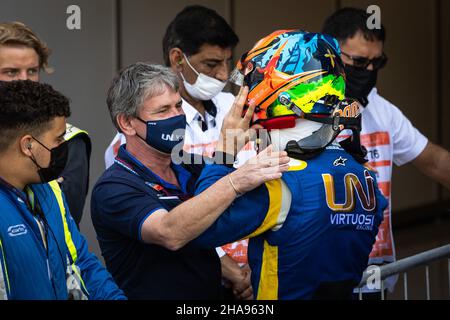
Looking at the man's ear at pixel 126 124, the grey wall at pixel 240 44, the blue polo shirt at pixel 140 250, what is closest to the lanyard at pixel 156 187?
the blue polo shirt at pixel 140 250

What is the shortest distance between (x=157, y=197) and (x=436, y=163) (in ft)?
5.91

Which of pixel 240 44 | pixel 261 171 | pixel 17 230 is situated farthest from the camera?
pixel 240 44

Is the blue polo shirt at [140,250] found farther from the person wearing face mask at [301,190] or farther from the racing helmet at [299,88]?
the racing helmet at [299,88]

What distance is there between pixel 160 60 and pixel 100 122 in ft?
1.89

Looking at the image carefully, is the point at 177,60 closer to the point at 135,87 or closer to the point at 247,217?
the point at 135,87

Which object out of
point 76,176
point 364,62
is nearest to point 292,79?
point 76,176

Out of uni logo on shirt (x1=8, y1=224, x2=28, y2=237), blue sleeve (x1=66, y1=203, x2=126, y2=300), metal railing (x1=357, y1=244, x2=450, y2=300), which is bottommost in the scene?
metal railing (x1=357, y1=244, x2=450, y2=300)

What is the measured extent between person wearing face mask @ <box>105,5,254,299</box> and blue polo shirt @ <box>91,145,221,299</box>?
0.96 metres

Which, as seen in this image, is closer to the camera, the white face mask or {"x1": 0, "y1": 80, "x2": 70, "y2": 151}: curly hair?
{"x1": 0, "y1": 80, "x2": 70, "y2": 151}: curly hair

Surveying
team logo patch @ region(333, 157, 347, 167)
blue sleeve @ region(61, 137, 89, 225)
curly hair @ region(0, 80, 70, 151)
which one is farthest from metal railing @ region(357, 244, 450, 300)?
curly hair @ region(0, 80, 70, 151)

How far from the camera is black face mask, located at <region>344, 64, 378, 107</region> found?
183 inches

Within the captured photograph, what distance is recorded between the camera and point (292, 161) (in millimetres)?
3150

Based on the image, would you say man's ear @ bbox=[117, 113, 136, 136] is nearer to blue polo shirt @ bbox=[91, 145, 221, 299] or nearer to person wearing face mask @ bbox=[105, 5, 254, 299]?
blue polo shirt @ bbox=[91, 145, 221, 299]

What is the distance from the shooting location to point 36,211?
3115 millimetres
